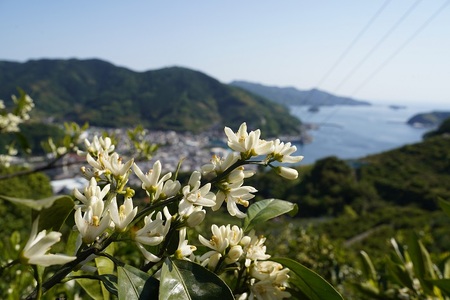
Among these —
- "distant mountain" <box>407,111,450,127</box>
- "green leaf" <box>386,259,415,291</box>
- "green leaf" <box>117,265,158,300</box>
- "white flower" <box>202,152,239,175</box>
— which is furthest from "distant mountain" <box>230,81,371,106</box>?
"green leaf" <box>117,265,158,300</box>

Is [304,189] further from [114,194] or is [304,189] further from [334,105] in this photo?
[334,105]

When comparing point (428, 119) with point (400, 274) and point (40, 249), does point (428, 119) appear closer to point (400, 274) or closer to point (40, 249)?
point (400, 274)

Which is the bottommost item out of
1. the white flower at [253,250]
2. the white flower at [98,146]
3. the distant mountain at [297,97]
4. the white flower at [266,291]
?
the distant mountain at [297,97]

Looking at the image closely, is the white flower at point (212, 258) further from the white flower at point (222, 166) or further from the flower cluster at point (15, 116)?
the flower cluster at point (15, 116)

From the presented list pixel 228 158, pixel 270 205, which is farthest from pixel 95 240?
pixel 270 205

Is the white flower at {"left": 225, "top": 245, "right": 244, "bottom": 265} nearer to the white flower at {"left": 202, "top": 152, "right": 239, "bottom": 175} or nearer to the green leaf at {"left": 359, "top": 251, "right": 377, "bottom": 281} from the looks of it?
the white flower at {"left": 202, "top": 152, "right": 239, "bottom": 175}

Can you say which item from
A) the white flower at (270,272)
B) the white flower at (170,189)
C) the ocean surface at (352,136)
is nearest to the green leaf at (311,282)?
the white flower at (270,272)

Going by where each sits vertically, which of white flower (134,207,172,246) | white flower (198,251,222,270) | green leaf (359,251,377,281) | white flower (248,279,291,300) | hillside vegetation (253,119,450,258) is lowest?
hillside vegetation (253,119,450,258)

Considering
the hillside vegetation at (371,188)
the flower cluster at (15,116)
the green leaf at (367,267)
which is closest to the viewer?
the green leaf at (367,267)
